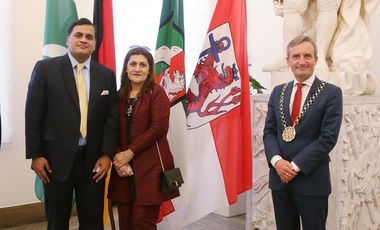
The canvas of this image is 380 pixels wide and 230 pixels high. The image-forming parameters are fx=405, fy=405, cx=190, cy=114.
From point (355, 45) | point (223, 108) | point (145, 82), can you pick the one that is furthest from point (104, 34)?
point (355, 45)

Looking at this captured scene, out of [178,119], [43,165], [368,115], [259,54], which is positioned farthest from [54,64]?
[259,54]

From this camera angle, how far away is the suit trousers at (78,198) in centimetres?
201

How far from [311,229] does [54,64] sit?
144 cm

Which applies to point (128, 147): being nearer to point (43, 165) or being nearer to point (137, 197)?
point (137, 197)

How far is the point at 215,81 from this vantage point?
2660 mm

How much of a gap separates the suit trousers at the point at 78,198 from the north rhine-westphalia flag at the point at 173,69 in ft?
2.28

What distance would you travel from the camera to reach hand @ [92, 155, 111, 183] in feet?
6.75

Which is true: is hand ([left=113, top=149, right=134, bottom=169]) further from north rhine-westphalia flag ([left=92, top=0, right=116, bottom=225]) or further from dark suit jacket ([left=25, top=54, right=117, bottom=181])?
north rhine-westphalia flag ([left=92, top=0, right=116, bottom=225])

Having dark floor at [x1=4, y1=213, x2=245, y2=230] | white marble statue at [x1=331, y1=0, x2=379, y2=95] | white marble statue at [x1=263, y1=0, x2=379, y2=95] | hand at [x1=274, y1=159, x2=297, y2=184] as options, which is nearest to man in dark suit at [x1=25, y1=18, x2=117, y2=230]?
hand at [x1=274, y1=159, x2=297, y2=184]

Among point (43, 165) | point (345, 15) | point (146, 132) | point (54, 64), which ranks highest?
point (345, 15)

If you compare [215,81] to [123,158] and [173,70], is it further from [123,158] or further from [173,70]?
[123,158]

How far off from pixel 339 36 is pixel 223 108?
1.03 m

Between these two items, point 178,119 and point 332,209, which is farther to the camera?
point 178,119

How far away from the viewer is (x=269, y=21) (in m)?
4.45
